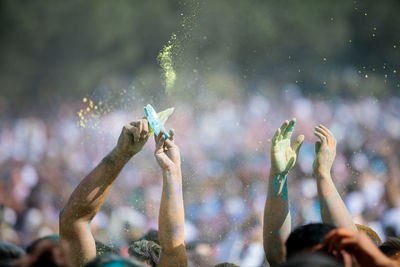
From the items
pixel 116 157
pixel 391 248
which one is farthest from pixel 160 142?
pixel 391 248

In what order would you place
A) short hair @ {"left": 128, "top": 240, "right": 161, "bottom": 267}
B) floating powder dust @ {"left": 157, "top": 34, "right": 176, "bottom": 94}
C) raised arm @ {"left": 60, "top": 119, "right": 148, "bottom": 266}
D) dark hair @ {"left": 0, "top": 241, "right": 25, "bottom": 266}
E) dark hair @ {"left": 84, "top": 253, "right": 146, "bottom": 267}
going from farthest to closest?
floating powder dust @ {"left": 157, "top": 34, "right": 176, "bottom": 94} < short hair @ {"left": 128, "top": 240, "right": 161, "bottom": 267} < raised arm @ {"left": 60, "top": 119, "right": 148, "bottom": 266} < dark hair @ {"left": 0, "top": 241, "right": 25, "bottom": 266} < dark hair @ {"left": 84, "top": 253, "right": 146, "bottom": 267}

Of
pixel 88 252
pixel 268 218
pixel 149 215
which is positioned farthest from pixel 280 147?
pixel 149 215

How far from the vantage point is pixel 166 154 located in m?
2.40

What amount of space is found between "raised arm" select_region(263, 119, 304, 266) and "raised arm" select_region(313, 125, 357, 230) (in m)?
0.16

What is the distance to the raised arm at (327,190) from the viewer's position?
2.15 meters

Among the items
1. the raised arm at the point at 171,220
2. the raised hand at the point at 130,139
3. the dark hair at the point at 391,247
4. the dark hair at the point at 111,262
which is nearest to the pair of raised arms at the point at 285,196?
the dark hair at the point at 391,247

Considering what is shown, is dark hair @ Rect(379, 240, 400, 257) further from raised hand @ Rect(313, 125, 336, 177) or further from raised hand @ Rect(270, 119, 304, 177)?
raised hand @ Rect(270, 119, 304, 177)

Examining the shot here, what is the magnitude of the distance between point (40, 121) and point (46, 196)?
39.7 inches

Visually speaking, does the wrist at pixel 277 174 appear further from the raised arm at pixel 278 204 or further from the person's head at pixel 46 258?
the person's head at pixel 46 258

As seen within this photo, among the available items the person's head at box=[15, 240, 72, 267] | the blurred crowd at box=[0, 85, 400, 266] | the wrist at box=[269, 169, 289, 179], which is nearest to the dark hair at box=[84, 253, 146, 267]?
the person's head at box=[15, 240, 72, 267]

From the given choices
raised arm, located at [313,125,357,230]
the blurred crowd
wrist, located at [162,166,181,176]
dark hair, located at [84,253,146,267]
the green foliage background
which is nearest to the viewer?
dark hair, located at [84,253,146,267]

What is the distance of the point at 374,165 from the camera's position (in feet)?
18.7

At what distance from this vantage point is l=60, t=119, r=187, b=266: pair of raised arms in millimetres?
2027

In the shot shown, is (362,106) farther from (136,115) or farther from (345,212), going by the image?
(345,212)
